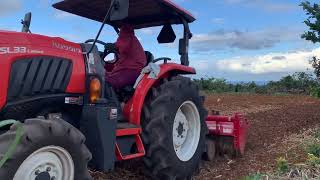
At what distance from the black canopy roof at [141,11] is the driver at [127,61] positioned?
39 centimetres

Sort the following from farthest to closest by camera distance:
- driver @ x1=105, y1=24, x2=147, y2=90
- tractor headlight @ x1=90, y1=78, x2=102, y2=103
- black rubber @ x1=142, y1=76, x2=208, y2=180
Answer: driver @ x1=105, y1=24, x2=147, y2=90 → black rubber @ x1=142, y1=76, x2=208, y2=180 → tractor headlight @ x1=90, y1=78, x2=102, y2=103

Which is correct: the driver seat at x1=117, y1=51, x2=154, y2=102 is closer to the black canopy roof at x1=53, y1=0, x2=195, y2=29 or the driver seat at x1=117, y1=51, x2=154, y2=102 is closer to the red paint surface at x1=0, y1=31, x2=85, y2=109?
the red paint surface at x1=0, y1=31, x2=85, y2=109

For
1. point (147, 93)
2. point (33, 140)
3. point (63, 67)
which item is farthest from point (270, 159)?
point (33, 140)

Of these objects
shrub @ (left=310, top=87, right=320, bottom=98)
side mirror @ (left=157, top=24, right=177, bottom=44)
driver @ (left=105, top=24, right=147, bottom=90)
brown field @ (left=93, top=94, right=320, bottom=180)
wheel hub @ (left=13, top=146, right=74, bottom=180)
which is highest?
side mirror @ (left=157, top=24, right=177, bottom=44)

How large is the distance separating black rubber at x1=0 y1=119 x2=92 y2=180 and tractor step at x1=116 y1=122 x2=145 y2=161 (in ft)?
2.65

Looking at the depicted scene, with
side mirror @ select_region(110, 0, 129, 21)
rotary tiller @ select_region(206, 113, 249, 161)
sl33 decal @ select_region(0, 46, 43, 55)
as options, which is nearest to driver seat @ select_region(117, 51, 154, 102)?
side mirror @ select_region(110, 0, 129, 21)

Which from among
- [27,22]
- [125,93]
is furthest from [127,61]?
[27,22]

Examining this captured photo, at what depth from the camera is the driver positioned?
5.80 m

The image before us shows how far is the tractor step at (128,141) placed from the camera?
514 cm

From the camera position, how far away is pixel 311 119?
11.3 meters

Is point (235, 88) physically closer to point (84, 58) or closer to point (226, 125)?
point (226, 125)

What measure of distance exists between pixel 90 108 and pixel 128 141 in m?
0.67

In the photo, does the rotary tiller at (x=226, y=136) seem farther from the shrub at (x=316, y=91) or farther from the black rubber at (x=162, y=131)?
the shrub at (x=316, y=91)

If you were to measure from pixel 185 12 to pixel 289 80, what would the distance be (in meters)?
19.7
